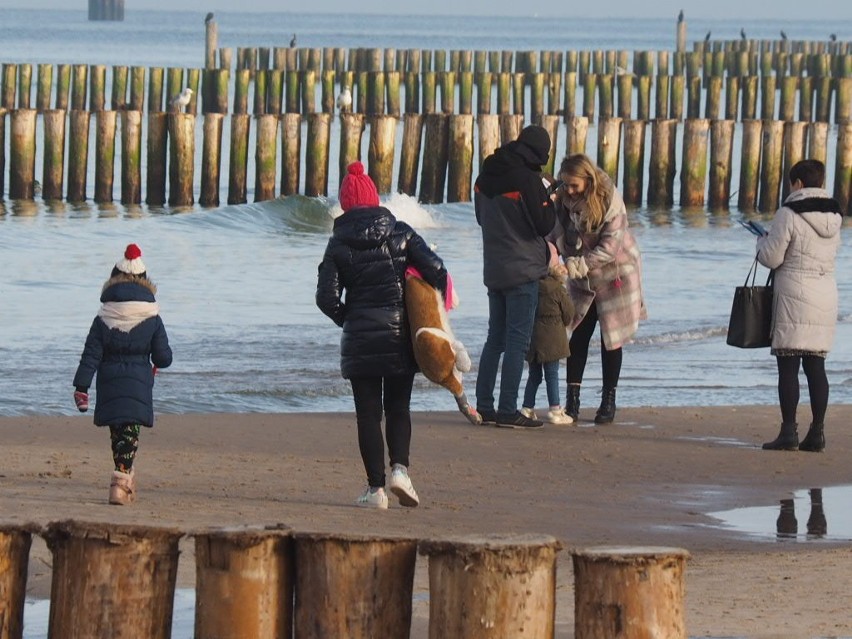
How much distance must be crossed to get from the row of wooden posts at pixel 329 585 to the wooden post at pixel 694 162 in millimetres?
19189

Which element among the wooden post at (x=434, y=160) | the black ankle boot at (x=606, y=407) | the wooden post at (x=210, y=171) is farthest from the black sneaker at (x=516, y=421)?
the wooden post at (x=210, y=171)

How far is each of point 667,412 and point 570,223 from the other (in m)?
1.45

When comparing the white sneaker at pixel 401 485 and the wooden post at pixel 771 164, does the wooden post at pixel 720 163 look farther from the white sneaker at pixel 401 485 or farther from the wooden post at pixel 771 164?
the white sneaker at pixel 401 485

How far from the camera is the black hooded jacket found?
8570mm

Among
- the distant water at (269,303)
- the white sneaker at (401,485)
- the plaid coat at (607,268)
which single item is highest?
the plaid coat at (607,268)

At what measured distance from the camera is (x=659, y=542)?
6.52 metres

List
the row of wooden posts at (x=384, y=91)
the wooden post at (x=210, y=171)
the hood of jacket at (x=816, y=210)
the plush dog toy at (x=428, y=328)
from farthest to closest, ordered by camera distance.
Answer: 1. the row of wooden posts at (x=384, y=91)
2. the wooden post at (x=210, y=171)
3. the hood of jacket at (x=816, y=210)
4. the plush dog toy at (x=428, y=328)

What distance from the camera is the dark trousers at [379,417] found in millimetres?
6691

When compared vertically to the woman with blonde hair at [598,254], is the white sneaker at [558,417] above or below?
below

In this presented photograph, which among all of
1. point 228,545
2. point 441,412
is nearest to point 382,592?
point 228,545

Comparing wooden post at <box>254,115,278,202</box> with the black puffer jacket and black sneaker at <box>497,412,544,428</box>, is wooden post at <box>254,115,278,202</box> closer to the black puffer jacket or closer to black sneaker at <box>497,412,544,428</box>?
black sneaker at <box>497,412,544,428</box>

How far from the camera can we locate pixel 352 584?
454 centimetres

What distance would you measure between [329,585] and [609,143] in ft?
64.2

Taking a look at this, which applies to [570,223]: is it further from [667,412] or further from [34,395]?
[34,395]
